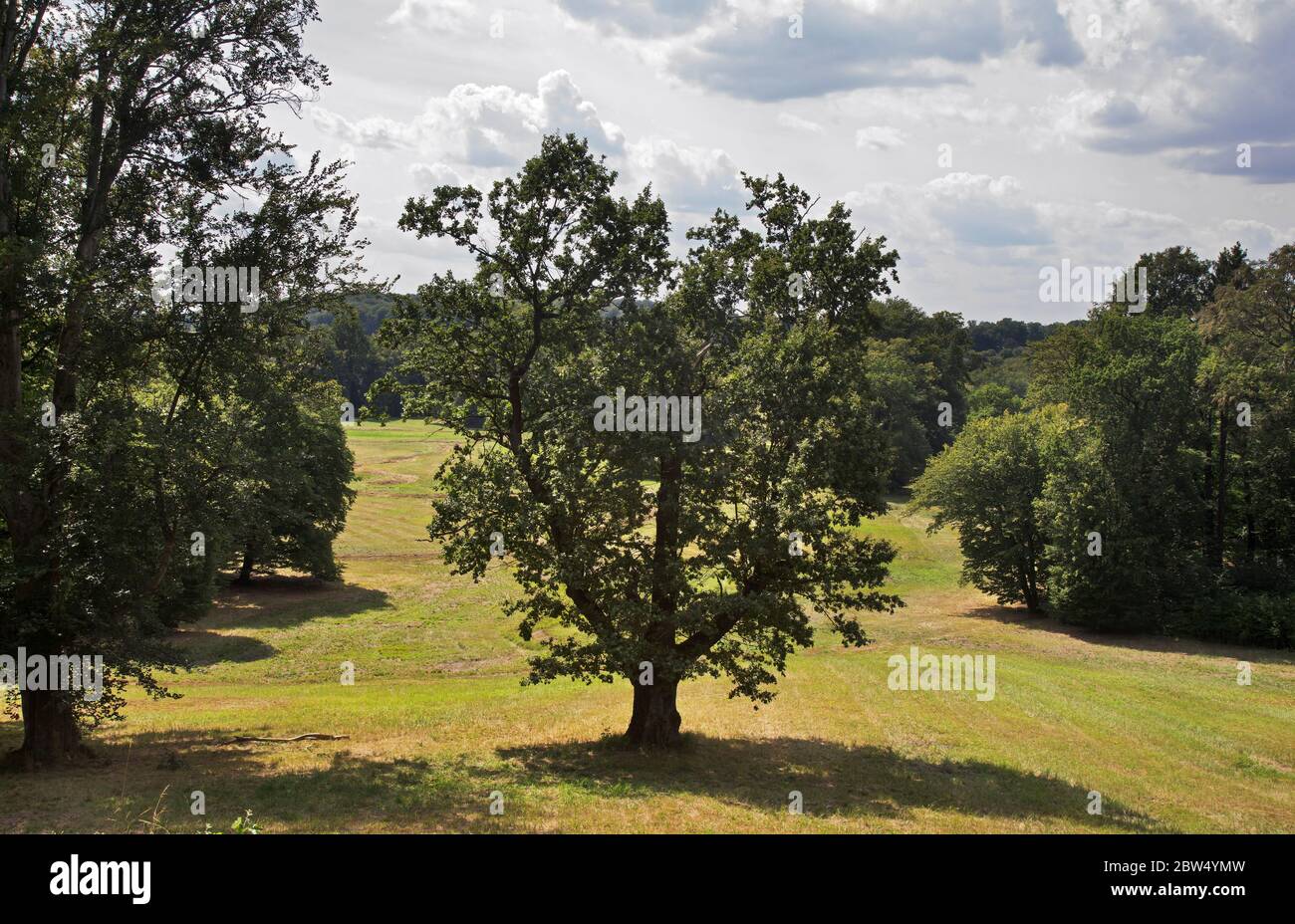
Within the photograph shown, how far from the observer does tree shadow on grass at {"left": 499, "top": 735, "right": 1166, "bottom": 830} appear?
733 inches

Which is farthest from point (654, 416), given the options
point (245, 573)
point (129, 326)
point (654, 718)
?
point (245, 573)

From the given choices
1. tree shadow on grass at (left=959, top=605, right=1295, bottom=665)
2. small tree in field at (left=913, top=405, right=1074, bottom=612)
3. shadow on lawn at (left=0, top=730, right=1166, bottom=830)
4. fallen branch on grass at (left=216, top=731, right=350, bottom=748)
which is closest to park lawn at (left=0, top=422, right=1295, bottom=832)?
shadow on lawn at (left=0, top=730, right=1166, bottom=830)

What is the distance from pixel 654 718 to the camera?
22.9 meters

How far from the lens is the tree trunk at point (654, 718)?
22.8 meters

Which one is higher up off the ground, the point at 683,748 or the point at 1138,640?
the point at 683,748

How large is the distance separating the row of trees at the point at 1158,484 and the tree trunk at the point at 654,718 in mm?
36104

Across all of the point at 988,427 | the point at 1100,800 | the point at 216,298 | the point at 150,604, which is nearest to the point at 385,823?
the point at 150,604

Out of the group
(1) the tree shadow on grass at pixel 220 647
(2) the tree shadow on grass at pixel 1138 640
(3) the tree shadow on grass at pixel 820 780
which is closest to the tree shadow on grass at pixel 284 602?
(1) the tree shadow on grass at pixel 220 647

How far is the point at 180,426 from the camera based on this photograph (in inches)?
742

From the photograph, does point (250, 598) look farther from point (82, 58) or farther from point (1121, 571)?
point (1121, 571)

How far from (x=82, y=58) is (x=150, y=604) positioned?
1139 cm

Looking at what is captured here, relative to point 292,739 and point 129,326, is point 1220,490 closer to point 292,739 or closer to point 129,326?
point 292,739

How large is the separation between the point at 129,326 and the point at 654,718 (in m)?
15.3

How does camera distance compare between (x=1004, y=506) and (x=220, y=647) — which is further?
(x=1004, y=506)
